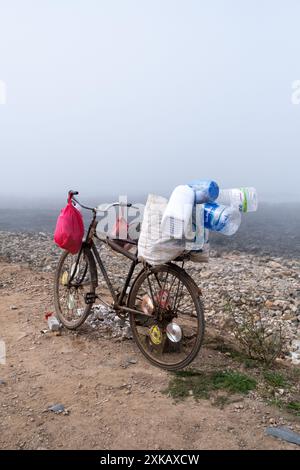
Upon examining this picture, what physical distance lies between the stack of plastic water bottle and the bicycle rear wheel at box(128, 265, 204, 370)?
533 mm

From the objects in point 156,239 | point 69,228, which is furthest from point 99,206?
point 156,239

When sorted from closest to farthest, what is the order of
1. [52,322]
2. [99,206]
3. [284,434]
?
[284,434], [99,206], [52,322]

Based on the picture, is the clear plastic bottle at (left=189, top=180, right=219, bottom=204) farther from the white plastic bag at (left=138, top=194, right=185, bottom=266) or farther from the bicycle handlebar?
the bicycle handlebar

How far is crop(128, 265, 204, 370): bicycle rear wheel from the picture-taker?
12.3 ft

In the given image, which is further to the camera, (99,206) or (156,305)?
(99,206)

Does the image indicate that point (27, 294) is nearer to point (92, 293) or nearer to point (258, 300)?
point (92, 293)

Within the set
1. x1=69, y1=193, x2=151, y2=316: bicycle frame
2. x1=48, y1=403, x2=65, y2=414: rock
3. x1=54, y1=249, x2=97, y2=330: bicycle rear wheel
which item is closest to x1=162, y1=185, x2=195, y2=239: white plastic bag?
x1=69, y1=193, x2=151, y2=316: bicycle frame

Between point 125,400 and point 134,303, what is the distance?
0.91 metres

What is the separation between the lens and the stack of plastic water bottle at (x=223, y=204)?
3.35 metres

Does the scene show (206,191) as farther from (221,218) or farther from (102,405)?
(102,405)

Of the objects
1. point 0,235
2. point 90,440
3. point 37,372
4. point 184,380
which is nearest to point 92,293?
point 37,372

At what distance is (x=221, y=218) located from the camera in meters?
3.32

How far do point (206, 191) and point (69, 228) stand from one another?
61.4 inches

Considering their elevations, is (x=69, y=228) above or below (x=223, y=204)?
below
